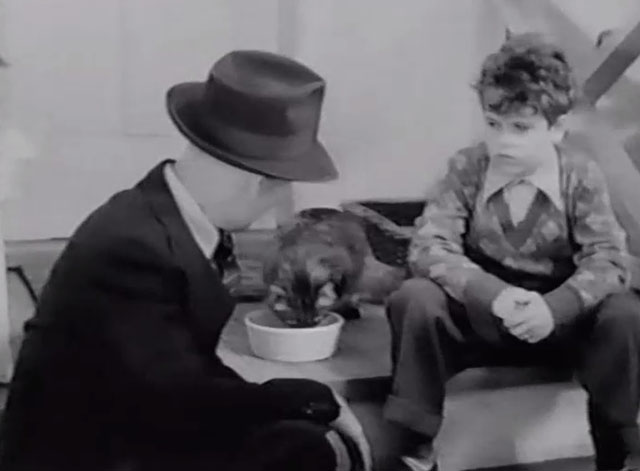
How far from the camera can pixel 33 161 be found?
0.94m

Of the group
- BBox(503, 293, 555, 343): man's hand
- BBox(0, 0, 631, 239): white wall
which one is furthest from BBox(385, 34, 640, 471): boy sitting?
BBox(0, 0, 631, 239): white wall

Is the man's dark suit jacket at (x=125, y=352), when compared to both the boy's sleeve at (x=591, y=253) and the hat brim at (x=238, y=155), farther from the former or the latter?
the boy's sleeve at (x=591, y=253)

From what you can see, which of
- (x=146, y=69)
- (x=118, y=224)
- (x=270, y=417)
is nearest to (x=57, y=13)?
(x=146, y=69)

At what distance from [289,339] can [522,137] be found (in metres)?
0.22

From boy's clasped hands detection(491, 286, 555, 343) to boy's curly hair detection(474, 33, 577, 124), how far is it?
0.42 feet

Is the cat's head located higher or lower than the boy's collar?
lower

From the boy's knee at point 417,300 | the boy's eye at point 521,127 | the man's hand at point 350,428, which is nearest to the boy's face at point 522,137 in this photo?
the boy's eye at point 521,127

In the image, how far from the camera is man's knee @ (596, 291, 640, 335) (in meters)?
0.90

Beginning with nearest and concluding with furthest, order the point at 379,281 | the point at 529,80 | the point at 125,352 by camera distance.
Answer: the point at 125,352 → the point at 529,80 → the point at 379,281

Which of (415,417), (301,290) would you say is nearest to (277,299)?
(301,290)

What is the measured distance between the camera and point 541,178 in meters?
0.92

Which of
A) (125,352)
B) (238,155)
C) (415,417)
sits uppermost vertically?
(238,155)

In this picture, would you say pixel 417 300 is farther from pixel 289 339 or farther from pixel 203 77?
pixel 203 77

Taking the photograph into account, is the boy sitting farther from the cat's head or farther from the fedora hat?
the fedora hat
